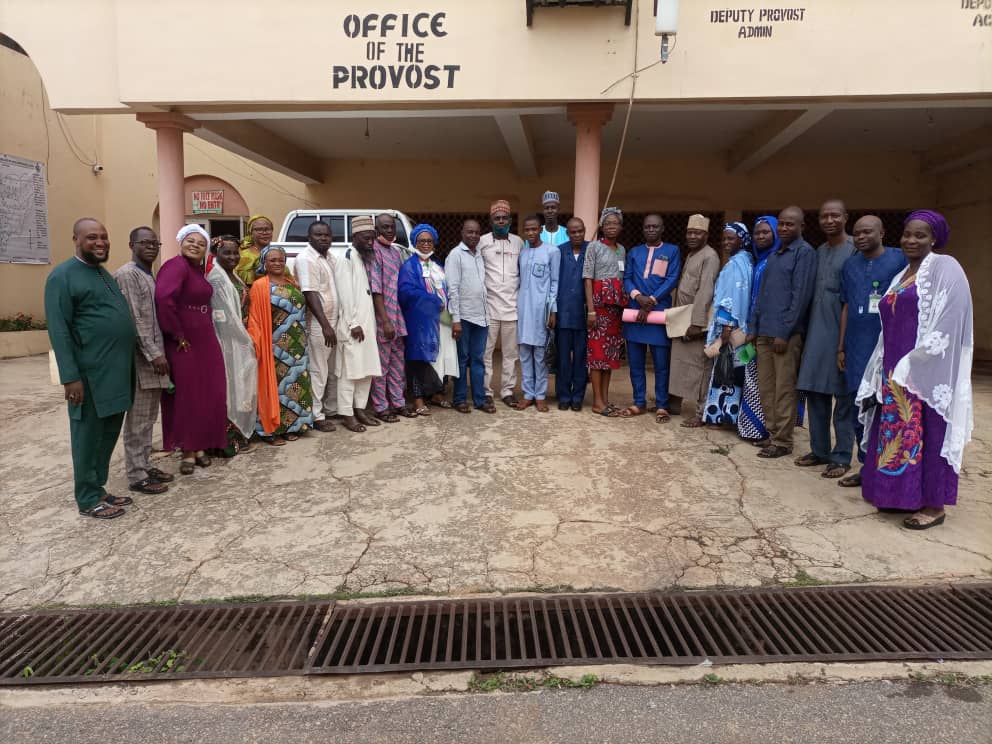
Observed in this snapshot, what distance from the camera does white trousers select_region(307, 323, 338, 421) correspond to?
5234 mm

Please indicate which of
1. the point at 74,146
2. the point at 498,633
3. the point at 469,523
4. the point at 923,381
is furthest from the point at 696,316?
the point at 74,146

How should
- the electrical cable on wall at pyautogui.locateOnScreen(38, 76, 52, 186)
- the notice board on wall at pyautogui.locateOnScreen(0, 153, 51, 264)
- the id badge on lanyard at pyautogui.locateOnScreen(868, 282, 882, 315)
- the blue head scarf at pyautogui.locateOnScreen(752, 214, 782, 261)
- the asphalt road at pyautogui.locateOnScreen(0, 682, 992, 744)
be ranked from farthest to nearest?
1. the electrical cable on wall at pyautogui.locateOnScreen(38, 76, 52, 186)
2. the notice board on wall at pyautogui.locateOnScreen(0, 153, 51, 264)
3. the blue head scarf at pyautogui.locateOnScreen(752, 214, 782, 261)
4. the id badge on lanyard at pyautogui.locateOnScreen(868, 282, 882, 315)
5. the asphalt road at pyautogui.locateOnScreen(0, 682, 992, 744)

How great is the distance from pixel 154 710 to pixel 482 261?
4.32m

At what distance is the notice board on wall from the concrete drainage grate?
1010cm

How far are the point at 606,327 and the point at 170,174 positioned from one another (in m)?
5.26

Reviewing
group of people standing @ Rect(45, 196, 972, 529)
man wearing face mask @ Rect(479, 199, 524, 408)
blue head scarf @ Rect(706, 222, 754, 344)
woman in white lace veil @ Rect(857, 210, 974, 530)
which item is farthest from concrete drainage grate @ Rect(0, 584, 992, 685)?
man wearing face mask @ Rect(479, 199, 524, 408)

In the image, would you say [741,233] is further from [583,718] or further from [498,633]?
[583,718]

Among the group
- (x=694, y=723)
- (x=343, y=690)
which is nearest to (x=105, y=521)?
(x=343, y=690)

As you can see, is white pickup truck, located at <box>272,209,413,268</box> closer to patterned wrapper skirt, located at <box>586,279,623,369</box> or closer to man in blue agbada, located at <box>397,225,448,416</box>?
man in blue agbada, located at <box>397,225,448,416</box>

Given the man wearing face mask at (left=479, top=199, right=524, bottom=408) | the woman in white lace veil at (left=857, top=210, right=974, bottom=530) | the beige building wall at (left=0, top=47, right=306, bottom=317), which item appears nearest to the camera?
the woman in white lace veil at (left=857, top=210, right=974, bottom=530)

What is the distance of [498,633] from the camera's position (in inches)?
114

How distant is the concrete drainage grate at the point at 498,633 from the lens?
103 inches

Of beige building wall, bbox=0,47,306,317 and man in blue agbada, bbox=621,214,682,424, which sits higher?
beige building wall, bbox=0,47,306,317

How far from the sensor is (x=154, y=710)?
238cm
